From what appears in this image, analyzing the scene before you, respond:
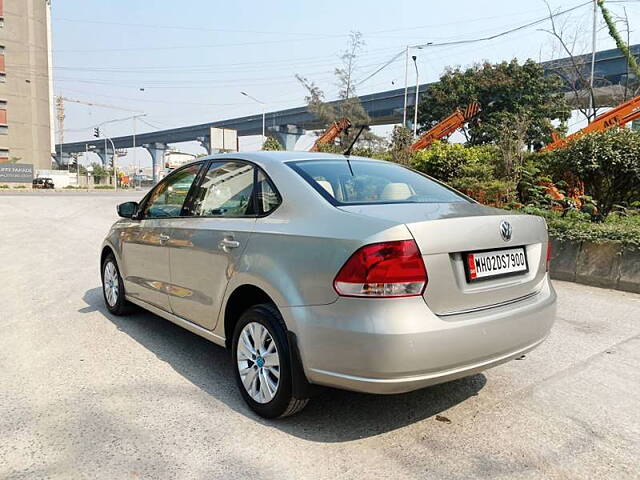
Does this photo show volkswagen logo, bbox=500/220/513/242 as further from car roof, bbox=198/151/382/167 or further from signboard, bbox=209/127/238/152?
signboard, bbox=209/127/238/152

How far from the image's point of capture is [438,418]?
2965 mm

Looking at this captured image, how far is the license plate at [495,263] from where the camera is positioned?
8.57 feet

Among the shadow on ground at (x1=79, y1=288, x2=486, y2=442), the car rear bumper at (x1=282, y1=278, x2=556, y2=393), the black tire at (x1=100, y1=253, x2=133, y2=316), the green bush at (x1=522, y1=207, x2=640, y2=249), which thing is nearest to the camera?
the car rear bumper at (x1=282, y1=278, x2=556, y2=393)

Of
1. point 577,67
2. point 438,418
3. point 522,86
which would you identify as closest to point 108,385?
point 438,418

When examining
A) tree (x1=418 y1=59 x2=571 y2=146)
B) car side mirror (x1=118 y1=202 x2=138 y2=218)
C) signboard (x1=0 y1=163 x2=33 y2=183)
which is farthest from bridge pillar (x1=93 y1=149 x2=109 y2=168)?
car side mirror (x1=118 y1=202 x2=138 y2=218)

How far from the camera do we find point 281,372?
8.97ft

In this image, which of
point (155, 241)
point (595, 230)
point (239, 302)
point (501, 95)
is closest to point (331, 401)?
point (239, 302)

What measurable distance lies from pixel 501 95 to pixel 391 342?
37741mm

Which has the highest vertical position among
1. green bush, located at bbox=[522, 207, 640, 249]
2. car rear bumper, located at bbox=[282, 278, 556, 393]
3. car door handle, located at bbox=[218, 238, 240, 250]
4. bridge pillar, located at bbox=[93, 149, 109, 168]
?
bridge pillar, located at bbox=[93, 149, 109, 168]

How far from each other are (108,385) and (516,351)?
104 inches

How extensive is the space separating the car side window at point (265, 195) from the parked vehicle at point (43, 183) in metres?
56.6

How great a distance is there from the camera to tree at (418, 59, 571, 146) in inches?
1361

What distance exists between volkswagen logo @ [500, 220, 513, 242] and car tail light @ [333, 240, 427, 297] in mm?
648

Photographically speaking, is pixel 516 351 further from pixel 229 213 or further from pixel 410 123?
pixel 410 123
